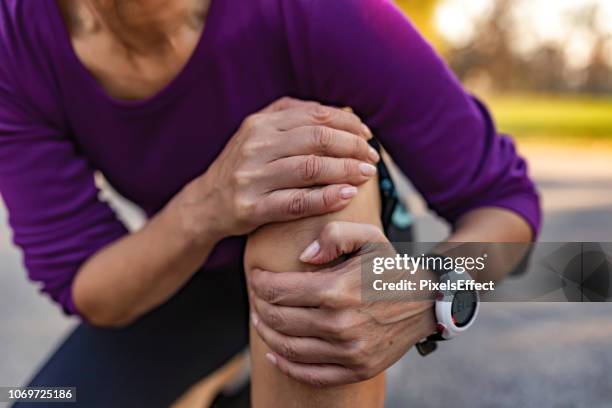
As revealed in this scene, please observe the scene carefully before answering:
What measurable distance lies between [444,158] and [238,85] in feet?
0.95

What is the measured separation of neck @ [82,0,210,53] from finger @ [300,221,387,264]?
0.38 m

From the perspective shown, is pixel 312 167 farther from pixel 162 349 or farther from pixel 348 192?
pixel 162 349

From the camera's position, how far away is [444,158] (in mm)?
1042

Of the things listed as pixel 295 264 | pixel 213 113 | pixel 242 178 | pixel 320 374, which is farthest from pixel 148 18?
pixel 320 374

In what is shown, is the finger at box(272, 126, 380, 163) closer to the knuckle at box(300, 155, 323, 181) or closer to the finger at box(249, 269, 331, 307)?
the knuckle at box(300, 155, 323, 181)

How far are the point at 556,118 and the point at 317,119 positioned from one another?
30.8 ft

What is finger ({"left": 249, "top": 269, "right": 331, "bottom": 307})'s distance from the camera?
82cm

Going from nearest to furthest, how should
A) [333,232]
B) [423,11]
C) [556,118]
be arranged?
[333,232]
[423,11]
[556,118]

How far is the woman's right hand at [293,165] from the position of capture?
0.83 m

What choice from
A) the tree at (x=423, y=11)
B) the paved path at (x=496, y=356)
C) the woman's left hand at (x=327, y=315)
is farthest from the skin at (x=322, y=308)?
the tree at (x=423, y=11)

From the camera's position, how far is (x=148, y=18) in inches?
40.0

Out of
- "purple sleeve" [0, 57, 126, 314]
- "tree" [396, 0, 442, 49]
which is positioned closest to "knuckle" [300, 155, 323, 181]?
"purple sleeve" [0, 57, 126, 314]

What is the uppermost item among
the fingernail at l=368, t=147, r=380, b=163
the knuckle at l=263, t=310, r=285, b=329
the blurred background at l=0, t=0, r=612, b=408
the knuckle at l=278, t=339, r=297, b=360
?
the fingernail at l=368, t=147, r=380, b=163

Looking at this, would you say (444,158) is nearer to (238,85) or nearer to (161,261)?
(238,85)
